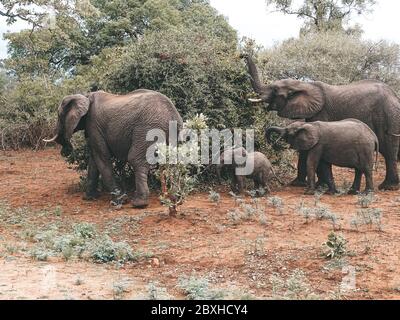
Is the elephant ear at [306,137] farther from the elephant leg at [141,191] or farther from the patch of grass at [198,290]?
the patch of grass at [198,290]

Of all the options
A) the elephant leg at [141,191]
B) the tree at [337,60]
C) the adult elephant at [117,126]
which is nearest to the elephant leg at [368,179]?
the adult elephant at [117,126]

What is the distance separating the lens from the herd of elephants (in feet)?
34.5

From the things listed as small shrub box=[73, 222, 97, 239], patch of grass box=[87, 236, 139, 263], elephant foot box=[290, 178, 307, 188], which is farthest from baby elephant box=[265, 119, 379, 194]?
patch of grass box=[87, 236, 139, 263]

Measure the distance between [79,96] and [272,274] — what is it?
5708mm

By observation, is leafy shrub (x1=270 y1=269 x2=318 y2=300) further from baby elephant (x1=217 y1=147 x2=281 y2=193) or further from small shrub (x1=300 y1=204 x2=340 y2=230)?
baby elephant (x1=217 y1=147 x2=281 y2=193)

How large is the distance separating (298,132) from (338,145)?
77cm

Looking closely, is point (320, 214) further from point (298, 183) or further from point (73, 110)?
point (73, 110)

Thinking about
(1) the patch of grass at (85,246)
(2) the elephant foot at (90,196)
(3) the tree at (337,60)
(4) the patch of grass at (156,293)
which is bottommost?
(2) the elephant foot at (90,196)

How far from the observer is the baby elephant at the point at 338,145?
10.8 m

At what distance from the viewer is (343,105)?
479 inches

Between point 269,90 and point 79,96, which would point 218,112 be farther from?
point 79,96

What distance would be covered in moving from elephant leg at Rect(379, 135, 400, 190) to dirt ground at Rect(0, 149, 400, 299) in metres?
0.75

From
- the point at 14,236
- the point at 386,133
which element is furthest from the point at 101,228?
the point at 386,133

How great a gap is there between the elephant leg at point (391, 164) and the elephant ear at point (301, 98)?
153cm
